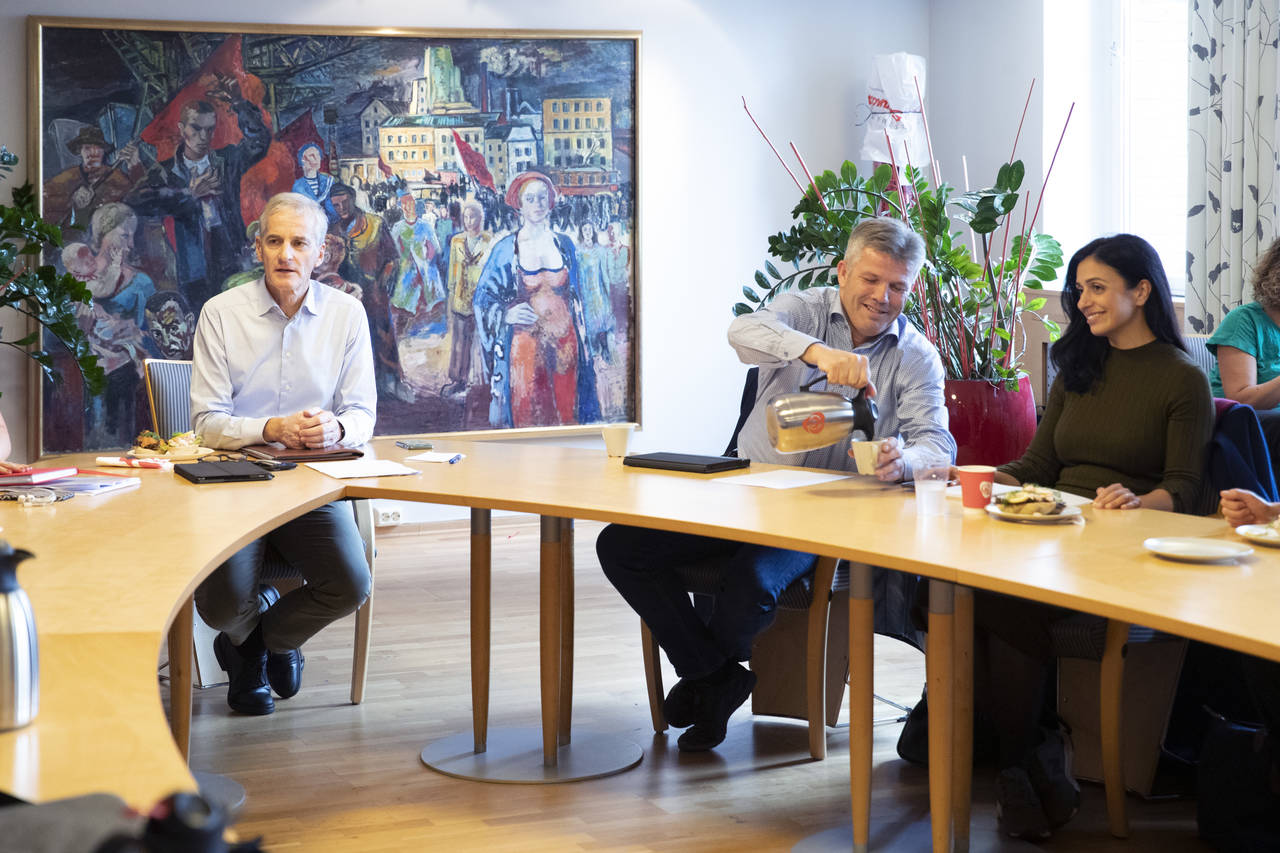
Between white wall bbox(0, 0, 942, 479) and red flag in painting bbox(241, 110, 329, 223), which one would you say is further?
white wall bbox(0, 0, 942, 479)

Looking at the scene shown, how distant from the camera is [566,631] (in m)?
3.03

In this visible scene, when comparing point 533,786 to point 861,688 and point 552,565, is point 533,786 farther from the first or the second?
point 861,688

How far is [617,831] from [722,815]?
23 centimetres

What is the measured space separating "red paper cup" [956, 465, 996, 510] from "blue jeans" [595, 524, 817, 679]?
56 cm

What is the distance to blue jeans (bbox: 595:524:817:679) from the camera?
9.41 ft

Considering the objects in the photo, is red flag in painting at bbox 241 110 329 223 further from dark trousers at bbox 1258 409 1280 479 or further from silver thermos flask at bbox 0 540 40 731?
silver thermos flask at bbox 0 540 40 731

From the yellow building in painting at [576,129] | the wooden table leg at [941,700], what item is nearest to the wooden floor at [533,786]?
the wooden table leg at [941,700]

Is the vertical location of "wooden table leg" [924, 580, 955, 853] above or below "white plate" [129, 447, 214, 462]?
below

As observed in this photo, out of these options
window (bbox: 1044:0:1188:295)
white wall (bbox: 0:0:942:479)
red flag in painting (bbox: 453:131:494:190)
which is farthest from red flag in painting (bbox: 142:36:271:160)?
window (bbox: 1044:0:1188:295)

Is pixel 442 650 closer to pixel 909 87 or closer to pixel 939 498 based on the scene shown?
pixel 939 498

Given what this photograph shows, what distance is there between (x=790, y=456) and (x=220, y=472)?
1.32 meters

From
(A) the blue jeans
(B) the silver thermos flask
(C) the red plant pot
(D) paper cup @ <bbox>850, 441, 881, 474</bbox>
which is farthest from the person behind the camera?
(C) the red plant pot

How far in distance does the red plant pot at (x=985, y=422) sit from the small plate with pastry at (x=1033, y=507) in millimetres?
1630

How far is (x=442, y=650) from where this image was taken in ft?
13.3
